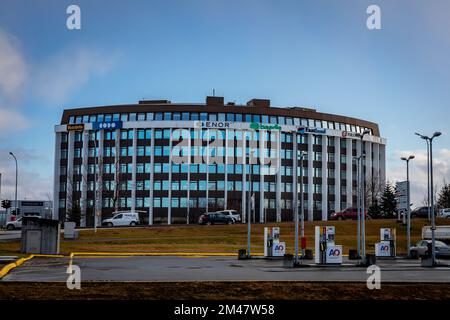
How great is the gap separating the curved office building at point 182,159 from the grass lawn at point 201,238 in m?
40.5

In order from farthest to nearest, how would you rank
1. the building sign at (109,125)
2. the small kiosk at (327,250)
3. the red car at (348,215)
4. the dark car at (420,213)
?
the building sign at (109,125), the red car at (348,215), the dark car at (420,213), the small kiosk at (327,250)

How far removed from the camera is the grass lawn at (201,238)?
45.2 metres

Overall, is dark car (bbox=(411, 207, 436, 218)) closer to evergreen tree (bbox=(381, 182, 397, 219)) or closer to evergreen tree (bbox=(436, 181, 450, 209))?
evergreen tree (bbox=(381, 182, 397, 219))

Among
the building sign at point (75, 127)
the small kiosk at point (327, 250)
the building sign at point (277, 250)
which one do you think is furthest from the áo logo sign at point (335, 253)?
the building sign at point (75, 127)

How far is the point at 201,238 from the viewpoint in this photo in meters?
55.5

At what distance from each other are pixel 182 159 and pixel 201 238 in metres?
55.0

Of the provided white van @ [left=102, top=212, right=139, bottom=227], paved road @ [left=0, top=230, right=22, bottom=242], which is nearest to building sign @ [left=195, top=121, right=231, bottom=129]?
white van @ [left=102, top=212, right=139, bottom=227]

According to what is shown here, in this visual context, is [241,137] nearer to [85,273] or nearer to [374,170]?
[374,170]

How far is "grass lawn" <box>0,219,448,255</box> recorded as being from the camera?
45.2m

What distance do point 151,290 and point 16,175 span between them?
66.0 meters

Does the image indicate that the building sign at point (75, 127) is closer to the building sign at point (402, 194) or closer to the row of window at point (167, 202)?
the row of window at point (167, 202)

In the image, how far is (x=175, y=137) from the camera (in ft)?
359
